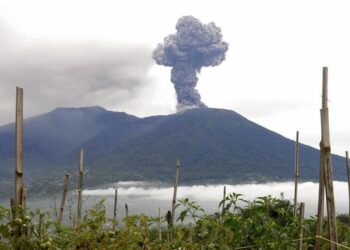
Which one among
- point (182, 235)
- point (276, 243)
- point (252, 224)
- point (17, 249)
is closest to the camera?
point (17, 249)

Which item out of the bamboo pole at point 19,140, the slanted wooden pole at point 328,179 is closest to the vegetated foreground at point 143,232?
the bamboo pole at point 19,140

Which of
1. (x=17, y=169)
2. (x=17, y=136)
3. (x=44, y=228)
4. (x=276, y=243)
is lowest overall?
(x=276, y=243)

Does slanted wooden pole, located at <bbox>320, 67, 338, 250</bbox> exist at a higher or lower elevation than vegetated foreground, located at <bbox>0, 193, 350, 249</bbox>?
higher

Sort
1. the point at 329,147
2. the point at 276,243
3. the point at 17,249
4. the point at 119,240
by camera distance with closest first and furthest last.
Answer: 1. the point at 17,249
2. the point at 329,147
3. the point at 119,240
4. the point at 276,243

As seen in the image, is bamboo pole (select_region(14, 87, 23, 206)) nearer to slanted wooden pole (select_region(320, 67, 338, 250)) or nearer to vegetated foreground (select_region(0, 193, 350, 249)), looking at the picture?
vegetated foreground (select_region(0, 193, 350, 249))

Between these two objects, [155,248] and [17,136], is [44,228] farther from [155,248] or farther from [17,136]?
[155,248]

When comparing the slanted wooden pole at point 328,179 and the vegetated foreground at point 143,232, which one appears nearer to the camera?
the vegetated foreground at point 143,232

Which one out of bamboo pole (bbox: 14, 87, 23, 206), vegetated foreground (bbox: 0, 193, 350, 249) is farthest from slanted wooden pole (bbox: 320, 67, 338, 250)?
bamboo pole (bbox: 14, 87, 23, 206)

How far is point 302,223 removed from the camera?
4727 millimetres

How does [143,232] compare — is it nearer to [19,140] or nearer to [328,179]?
[19,140]

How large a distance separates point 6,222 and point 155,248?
1146 millimetres

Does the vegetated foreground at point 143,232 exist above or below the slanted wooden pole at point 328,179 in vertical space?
below

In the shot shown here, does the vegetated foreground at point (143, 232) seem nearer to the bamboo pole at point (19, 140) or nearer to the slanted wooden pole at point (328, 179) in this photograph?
the bamboo pole at point (19, 140)

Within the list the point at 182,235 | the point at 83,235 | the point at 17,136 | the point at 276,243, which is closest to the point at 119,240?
the point at 83,235
